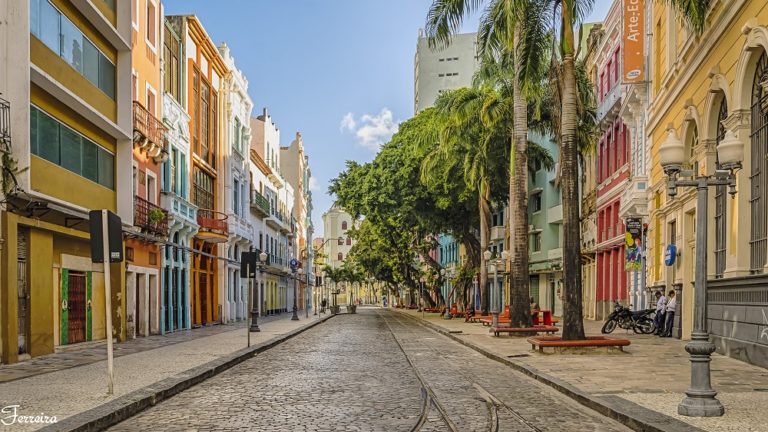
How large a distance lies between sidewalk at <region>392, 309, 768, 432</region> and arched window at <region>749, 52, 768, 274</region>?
2177mm

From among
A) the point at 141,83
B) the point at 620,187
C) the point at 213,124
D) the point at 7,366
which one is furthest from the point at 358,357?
Result: the point at 213,124

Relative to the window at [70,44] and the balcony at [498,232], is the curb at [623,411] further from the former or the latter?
the balcony at [498,232]

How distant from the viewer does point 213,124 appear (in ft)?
138

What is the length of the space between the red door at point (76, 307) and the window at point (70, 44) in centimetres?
516

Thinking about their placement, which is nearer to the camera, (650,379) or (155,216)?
(650,379)

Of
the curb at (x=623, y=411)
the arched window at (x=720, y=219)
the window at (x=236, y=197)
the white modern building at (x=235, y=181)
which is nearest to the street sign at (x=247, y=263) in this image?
the curb at (x=623, y=411)

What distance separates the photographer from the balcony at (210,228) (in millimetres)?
36950

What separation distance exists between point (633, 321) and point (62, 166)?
59.7 ft

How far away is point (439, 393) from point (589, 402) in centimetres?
241

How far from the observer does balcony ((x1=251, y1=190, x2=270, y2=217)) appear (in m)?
52.8

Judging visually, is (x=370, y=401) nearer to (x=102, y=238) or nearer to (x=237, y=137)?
(x=102, y=238)

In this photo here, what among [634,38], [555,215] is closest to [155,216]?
[634,38]

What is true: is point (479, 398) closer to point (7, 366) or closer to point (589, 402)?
point (589, 402)

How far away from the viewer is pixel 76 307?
23438mm
